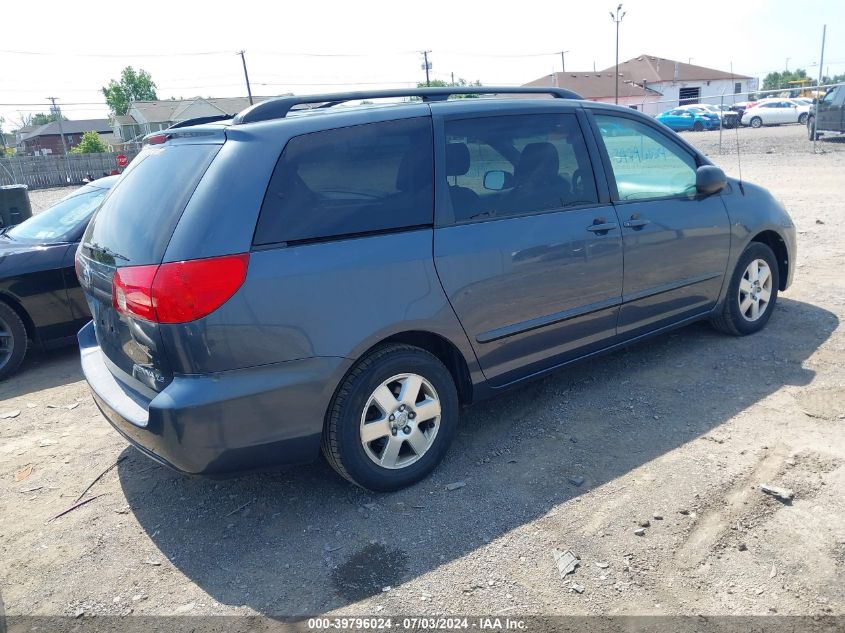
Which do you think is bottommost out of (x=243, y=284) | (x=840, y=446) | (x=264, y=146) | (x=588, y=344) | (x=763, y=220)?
(x=840, y=446)

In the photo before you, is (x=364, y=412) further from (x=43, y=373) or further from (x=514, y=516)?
(x=43, y=373)

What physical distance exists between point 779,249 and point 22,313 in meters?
6.50

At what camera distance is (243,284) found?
2.88 m

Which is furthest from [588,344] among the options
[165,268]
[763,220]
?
[165,268]

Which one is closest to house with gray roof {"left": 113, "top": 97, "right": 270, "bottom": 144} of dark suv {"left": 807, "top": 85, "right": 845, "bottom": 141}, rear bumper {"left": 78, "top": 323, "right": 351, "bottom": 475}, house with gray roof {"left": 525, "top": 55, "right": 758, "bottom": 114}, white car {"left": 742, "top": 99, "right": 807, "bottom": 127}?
house with gray roof {"left": 525, "top": 55, "right": 758, "bottom": 114}

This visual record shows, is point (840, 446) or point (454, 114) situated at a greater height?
point (454, 114)

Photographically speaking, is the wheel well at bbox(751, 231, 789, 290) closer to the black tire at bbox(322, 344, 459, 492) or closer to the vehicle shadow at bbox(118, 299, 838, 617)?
the vehicle shadow at bbox(118, 299, 838, 617)

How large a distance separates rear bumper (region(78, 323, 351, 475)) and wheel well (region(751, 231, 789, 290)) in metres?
3.94

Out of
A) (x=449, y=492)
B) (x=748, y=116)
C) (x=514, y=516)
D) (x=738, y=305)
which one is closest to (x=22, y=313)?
(x=449, y=492)

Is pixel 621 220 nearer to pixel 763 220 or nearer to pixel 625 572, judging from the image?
pixel 763 220

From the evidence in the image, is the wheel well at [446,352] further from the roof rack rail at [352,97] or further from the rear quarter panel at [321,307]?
the roof rack rail at [352,97]

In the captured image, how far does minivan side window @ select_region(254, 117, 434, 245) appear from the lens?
3039mm

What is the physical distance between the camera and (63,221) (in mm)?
6340

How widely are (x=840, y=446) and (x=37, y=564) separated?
413 centimetres
